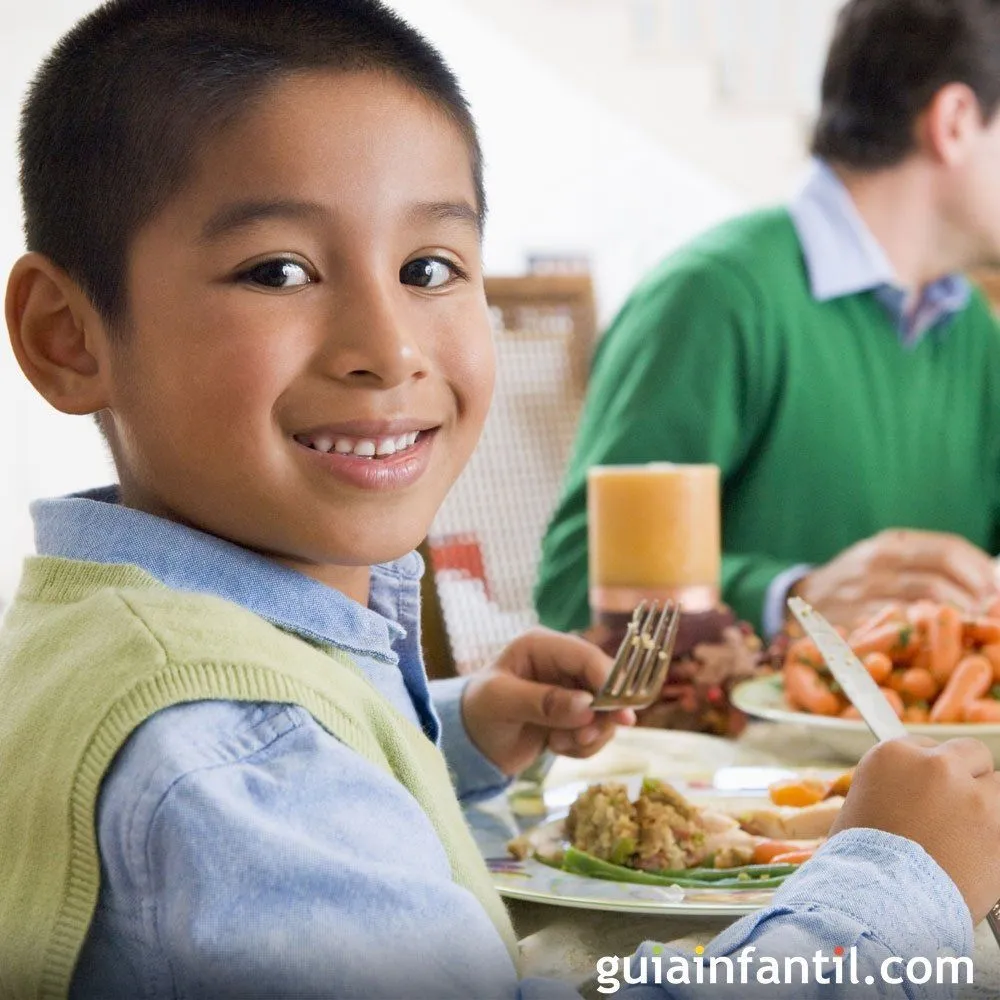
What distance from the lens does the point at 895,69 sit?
2.02 meters

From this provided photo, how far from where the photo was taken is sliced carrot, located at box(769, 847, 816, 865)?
2.52 ft

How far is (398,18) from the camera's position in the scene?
77cm

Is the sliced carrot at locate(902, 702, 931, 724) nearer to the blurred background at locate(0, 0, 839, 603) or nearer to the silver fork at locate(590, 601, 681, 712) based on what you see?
the silver fork at locate(590, 601, 681, 712)

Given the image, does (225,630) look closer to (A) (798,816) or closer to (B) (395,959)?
(B) (395,959)

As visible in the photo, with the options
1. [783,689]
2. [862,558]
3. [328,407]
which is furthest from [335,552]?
[862,558]

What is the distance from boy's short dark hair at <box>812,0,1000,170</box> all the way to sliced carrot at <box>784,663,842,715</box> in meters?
1.22

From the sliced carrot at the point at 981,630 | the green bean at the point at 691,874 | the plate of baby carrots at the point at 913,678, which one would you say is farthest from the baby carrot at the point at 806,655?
the green bean at the point at 691,874

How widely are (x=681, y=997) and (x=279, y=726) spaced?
191mm

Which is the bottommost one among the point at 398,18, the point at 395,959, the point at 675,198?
the point at 675,198

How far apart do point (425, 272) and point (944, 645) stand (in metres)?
0.57

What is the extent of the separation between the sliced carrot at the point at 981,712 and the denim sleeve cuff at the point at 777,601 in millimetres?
494

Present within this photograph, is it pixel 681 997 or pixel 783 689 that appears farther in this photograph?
pixel 783 689

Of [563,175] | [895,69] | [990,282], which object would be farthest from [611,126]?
[895,69]

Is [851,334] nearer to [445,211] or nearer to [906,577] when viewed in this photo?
[906,577]
